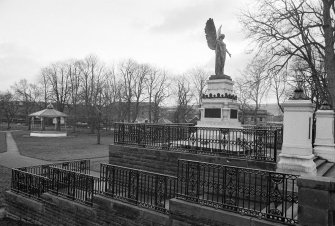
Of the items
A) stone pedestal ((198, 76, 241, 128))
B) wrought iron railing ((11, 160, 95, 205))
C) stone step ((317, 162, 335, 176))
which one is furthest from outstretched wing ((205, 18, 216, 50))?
wrought iron railing ((11, 160, 95, 205))

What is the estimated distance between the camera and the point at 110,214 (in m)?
8.05

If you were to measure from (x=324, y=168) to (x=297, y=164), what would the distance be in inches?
100

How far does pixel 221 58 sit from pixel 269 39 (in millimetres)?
7154

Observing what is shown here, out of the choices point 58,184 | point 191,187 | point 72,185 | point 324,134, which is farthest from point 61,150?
point 324,134

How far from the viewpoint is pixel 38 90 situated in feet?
209

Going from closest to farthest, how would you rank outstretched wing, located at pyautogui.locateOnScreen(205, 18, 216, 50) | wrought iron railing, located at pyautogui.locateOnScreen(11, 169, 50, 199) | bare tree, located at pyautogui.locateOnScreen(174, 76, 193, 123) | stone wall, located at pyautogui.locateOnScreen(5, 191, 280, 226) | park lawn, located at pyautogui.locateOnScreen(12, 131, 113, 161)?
stone wall, located at pyautogui.locateOnScreen(5, 191, 280, 226), wrought iron railing, located at pyautogui.locateOnScreen(11, 169, 50, 199), outstretched wing, located at pyautogui.locateOnScreen(205, 18, 216, 50), park lawn, located at pyautogui.locateOnScreen(12, 131, 113, 161), bare tree, located at pyautogui.locateOnScreen(174, 76, 193, 123)

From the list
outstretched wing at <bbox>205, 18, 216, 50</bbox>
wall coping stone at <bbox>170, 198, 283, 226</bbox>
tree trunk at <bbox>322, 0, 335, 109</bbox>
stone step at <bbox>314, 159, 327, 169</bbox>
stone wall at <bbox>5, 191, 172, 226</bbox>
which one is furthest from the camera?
tree trunk at <bbox>322, 0, 335, 109</bbox>

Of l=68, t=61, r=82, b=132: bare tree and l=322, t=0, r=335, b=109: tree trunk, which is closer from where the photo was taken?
l=322, t=0, r=335, b=109: tree trunk

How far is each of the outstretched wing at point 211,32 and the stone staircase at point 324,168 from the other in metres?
6.73

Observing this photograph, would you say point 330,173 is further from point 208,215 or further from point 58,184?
point 58,184

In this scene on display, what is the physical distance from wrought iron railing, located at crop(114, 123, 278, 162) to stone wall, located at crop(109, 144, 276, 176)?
Result: 0.30m

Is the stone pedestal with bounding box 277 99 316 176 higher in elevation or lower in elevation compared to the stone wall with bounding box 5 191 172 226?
higher

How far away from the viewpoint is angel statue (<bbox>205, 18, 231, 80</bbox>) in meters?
13.6

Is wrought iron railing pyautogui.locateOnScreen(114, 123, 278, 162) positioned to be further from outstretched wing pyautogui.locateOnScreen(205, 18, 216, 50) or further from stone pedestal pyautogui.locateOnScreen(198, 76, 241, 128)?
outstretched wing pyautogui.locateOnScreen(205, 18, 216, 50)
